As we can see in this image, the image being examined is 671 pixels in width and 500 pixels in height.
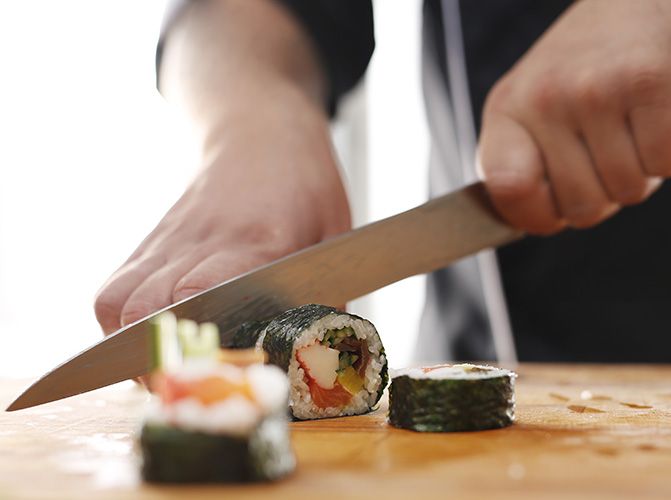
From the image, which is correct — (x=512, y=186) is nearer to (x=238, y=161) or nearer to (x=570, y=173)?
(x=570, y=173)

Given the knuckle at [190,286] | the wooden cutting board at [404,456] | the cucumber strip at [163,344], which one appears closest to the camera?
the wooden cutting board at [404,456]

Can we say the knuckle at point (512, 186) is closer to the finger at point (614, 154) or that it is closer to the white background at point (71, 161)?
the finger at point (614, 154)

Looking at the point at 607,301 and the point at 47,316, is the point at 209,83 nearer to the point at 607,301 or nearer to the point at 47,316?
the point at 607,301

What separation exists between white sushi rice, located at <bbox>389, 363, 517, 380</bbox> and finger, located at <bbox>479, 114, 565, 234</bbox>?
66 centimetres

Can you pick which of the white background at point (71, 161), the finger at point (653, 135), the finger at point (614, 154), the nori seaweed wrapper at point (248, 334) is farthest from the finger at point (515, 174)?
the white background at point (71, 161)

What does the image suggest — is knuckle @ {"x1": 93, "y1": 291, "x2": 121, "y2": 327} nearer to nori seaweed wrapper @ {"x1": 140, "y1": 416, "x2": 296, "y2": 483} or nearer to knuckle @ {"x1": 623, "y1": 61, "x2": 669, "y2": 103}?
nori seaweed wrapper @ {"x1": 140, "y1": 416, "x2": 296, "y2": 483}

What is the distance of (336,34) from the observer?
260cm

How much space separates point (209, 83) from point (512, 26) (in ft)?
3.51

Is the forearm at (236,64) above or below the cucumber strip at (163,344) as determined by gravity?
above

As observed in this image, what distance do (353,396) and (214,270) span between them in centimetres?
45

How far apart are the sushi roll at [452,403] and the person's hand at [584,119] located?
74 cm

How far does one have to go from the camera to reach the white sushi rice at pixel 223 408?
101 centimetres

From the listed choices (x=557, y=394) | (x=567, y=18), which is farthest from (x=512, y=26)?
(x=557, y=394)

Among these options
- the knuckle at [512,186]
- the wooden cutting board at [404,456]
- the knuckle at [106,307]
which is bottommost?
the wooden cutting board at [404,456]
